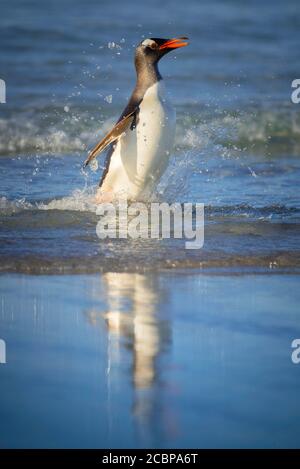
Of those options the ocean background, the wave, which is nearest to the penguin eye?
the ocean background

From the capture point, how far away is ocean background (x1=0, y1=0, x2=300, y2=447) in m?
3.47

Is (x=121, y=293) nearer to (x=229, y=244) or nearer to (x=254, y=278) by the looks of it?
(x=254, y=278)

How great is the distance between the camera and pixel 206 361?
158 inches

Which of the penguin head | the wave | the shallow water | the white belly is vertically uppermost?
the penguin head

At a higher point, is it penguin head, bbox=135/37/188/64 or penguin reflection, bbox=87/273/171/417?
penguin head, bbox=135/37/188/64

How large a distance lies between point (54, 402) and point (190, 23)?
672 inches

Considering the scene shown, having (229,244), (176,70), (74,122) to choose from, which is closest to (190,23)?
(176,70)

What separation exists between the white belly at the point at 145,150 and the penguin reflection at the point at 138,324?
7.24ft

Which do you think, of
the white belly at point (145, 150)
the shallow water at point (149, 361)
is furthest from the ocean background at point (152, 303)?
the white belly at point (145, 150)

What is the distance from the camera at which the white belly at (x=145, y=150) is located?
7375mm

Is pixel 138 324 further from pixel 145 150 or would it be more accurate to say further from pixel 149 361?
pixel 145 150

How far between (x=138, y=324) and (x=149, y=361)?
46 cm

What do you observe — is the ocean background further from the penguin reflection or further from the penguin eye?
the penguin eye

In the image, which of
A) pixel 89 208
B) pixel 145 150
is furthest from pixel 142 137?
pixel 89 208
